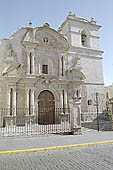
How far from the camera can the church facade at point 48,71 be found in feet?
43.4

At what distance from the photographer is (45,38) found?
15281 mm

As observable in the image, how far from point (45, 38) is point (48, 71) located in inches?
133

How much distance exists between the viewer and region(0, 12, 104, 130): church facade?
13235mm

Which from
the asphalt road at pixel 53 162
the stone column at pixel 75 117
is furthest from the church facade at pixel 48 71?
the asphalt road at pixel 53 162

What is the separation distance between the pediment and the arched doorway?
4866 mm

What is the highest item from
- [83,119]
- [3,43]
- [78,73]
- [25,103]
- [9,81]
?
[3,43]

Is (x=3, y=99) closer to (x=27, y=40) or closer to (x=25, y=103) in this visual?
(x=25, y=103)

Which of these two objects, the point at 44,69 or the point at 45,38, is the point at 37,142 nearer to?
the point at 44,69

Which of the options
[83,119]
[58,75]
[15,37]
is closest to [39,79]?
[58,75]

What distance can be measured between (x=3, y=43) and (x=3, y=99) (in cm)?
554

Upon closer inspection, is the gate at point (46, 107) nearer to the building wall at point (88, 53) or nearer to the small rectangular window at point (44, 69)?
the small rectangular window at point (44, 69)

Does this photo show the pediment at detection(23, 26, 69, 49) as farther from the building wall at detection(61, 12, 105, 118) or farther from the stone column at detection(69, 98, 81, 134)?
the stone column at detection(69, 98, 81, 134)

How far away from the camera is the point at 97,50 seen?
1817 cm

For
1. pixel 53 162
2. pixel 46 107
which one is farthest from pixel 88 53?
pixel 53 162
